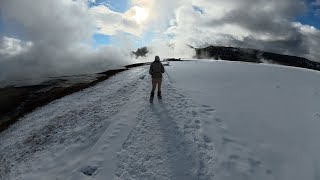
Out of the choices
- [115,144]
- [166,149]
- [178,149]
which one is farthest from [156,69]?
[178,149]

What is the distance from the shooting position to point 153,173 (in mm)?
9469

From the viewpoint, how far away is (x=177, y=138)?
11.6 meters

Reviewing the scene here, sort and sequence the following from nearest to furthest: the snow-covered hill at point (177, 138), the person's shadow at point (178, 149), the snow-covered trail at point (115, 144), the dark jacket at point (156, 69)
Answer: the person's shadow at point (178, 149), the snow-covered hill at point (177, 138), the snow-covered trail at point (115, 144), the dark jacket at point (156, 69)

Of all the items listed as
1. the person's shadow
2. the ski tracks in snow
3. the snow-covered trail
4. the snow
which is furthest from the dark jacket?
the person's shadow

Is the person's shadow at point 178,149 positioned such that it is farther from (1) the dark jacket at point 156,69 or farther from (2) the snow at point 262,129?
(1) the dark jacket at point 156,69

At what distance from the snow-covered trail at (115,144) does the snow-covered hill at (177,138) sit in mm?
36

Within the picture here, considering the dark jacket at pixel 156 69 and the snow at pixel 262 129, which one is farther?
the dark jacket at pixel 156 69

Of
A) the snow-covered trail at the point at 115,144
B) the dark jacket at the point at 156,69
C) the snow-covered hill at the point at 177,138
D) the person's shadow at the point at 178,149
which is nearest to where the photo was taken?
the person's shadow at the point at 178,149

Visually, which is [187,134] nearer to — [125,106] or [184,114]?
[184,114]

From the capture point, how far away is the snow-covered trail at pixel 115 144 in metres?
9.91

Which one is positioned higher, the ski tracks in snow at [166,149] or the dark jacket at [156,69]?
the dark jacket at [156,69]

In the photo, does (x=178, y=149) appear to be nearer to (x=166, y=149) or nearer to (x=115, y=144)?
(x=166, y=149)

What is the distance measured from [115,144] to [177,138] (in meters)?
2.39

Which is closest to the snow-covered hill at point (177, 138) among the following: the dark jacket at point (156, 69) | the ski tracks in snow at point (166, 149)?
the ski tracks in snow at point (166, 149)
